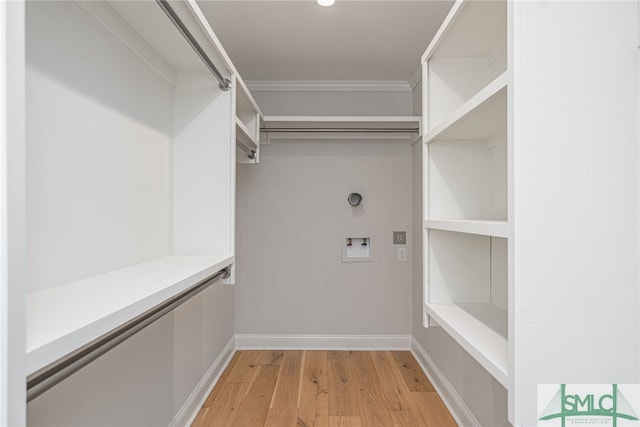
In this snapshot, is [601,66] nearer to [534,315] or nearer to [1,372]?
[534,315]

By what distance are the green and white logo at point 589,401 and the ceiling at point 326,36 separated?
6.22ft

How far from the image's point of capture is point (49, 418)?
3.31ft

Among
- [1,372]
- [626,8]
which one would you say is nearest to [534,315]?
[626,8]

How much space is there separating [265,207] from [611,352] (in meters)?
2.65

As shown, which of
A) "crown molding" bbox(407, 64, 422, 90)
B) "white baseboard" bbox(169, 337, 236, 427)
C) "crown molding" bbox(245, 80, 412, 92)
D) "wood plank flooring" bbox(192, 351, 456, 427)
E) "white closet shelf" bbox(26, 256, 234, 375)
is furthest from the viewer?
"crown molding" bbox(245, 80, 412, 92)

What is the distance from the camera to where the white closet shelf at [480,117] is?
1033 mm

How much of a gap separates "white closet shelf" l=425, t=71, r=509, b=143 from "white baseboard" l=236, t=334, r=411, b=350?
2079 millimetres

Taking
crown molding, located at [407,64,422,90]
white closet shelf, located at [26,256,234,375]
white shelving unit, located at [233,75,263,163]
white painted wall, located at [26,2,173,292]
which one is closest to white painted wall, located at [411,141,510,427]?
crown molding, located at [407,64,422,90]

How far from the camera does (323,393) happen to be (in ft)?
7.89

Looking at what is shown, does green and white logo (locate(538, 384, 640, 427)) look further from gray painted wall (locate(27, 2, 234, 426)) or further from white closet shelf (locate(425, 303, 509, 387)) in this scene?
gray painted wall (locate(27, 2, 234, 426))

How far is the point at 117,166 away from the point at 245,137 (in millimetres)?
1078

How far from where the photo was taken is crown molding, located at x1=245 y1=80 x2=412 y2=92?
3209 mm

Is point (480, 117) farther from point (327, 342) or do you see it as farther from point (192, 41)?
point (327, 342)

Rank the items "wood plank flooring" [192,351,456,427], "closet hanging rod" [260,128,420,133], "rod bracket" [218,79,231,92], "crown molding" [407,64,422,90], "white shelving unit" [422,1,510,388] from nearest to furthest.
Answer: "white shelving unit" [422,1,510,388] < "rod bracket" [218,79,231,92] < "wood plank flooring" [192,351,456,427] < "crown molding" [407,64,422,90] < "closet hanging rod" [260,128,420,133]
